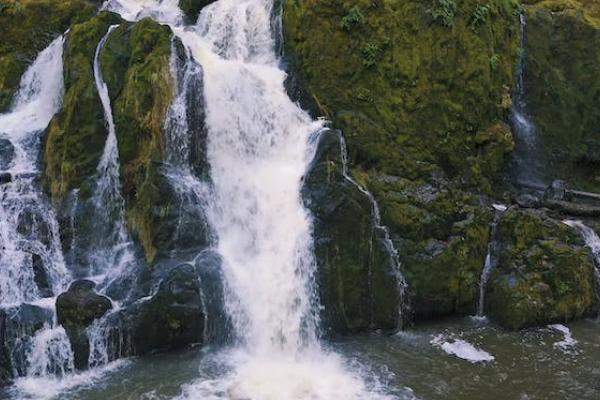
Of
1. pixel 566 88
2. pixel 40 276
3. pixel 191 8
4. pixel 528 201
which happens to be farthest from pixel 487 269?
pixel 191 8

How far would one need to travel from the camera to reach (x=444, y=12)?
14258mm

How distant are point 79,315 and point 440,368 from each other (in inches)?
246

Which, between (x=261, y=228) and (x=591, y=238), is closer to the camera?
(x=261, y=228)

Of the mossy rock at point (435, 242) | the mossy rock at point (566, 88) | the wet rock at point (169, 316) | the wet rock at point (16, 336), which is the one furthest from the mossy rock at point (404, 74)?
the wet rock at point (16, 336)

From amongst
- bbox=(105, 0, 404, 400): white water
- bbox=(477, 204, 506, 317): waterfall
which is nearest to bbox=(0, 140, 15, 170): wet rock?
bbox=(105, 0, 404, 400): white water

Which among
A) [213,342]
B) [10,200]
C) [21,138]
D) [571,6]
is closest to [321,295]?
[213,342]

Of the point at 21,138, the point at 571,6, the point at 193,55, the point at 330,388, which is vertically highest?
the point at 571,6

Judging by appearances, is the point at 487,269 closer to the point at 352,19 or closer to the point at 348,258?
the point at 348,258

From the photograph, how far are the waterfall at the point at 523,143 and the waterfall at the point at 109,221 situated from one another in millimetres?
9888

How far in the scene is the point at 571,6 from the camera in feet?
57.7

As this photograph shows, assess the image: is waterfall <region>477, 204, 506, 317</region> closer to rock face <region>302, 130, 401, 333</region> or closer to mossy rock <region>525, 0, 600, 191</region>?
rock face <region>302, 130, 401, 333</region>

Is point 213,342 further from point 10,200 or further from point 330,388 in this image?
point 10,200

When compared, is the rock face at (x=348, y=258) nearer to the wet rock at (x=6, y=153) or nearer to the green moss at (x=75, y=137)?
the green moss at (x=75, y=137)

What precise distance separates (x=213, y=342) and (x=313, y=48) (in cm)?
706
